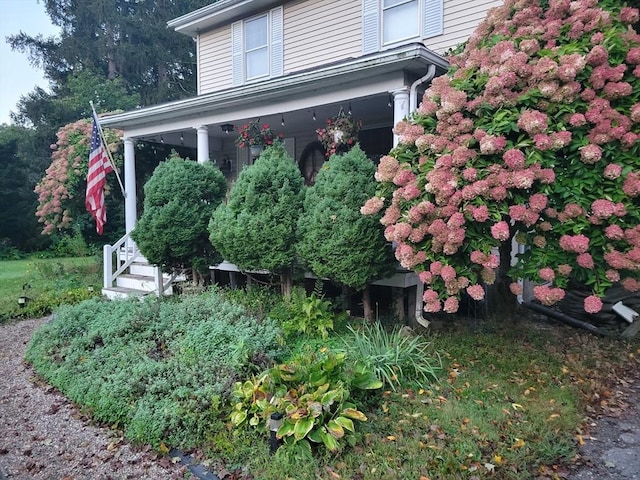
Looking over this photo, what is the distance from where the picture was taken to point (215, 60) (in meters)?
11.7

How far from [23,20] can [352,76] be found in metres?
30.0

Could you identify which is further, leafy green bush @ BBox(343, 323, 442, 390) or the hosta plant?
leafy green bush @ BBox(343, 323, 442, 390)

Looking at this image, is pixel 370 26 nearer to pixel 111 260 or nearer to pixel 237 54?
pixel 237 54

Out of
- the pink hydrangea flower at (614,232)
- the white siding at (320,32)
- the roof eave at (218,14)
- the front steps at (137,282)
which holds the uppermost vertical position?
the roof eave at (218,14)

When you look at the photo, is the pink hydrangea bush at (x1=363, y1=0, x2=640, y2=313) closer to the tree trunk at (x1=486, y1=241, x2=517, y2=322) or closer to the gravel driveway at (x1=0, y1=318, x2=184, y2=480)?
the tree trunk at (x1=486, y1=241, x2=517, y2=322)

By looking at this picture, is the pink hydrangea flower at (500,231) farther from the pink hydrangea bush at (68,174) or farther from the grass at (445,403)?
the pink hydrangea bush at (68,174)

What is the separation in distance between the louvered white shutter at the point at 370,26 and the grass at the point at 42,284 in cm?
725

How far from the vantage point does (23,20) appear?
27406mm

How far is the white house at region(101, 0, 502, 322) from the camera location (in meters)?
6.25

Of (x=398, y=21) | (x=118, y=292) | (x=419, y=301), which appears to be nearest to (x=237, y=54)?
(x=398, y=21)

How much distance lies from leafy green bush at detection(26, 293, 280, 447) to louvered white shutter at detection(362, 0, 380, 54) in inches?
225

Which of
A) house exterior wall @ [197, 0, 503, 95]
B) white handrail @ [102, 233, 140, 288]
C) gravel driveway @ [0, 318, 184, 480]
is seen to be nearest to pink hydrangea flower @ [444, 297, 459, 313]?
gravel driveway @ [0, 318, 184, 480]

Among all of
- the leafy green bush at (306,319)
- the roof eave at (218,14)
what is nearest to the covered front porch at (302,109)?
the leafy green bush at (306,319)

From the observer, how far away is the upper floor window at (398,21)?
7.89 m
